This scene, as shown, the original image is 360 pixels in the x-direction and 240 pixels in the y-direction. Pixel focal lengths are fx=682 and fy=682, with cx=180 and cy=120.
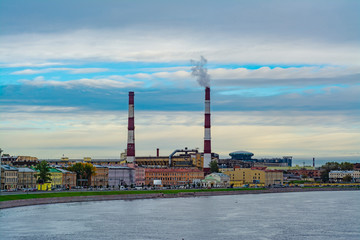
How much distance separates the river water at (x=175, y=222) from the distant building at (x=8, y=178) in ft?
92.6

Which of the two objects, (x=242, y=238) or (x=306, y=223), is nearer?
(x=242, y=238)

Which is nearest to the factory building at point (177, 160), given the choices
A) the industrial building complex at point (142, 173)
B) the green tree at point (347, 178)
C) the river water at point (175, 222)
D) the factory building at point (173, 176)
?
the industrial building complex at point (142, 173)

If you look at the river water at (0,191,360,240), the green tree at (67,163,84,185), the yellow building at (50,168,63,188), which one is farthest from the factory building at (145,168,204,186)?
the river water at (0,191,360,240)

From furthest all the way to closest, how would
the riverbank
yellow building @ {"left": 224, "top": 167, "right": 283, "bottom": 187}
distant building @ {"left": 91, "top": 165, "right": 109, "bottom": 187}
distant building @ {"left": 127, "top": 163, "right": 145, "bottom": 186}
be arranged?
1. yellow building @ {"left": 224, "top": 167, "right": 283, "bottom": 187}
2. distant building @ {"left": 127, "top": 163, "right": 145, "bottom": 186}
3. distant building @ {"left": 91, "top": 165, "right": 109, "bottom": 187}
4. the riverbank

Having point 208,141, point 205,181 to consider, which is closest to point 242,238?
point 208,141

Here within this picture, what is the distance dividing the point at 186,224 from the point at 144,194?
40498 mm

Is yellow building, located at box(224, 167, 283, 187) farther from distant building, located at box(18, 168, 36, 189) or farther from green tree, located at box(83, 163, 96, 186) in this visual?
distant building, located at box(18, 168, 36, 189)

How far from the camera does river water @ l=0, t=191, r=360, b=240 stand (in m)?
45.1

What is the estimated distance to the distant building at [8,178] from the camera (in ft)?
314

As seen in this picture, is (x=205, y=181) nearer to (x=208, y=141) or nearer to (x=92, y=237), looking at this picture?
(x=208, y=141)

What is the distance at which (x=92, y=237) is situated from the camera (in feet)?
143

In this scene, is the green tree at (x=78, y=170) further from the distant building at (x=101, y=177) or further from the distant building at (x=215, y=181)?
the distant building at (x=215, y=181)

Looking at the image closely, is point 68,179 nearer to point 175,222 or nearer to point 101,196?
point 101,196

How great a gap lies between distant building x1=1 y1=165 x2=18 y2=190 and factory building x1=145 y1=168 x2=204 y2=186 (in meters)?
40.2
